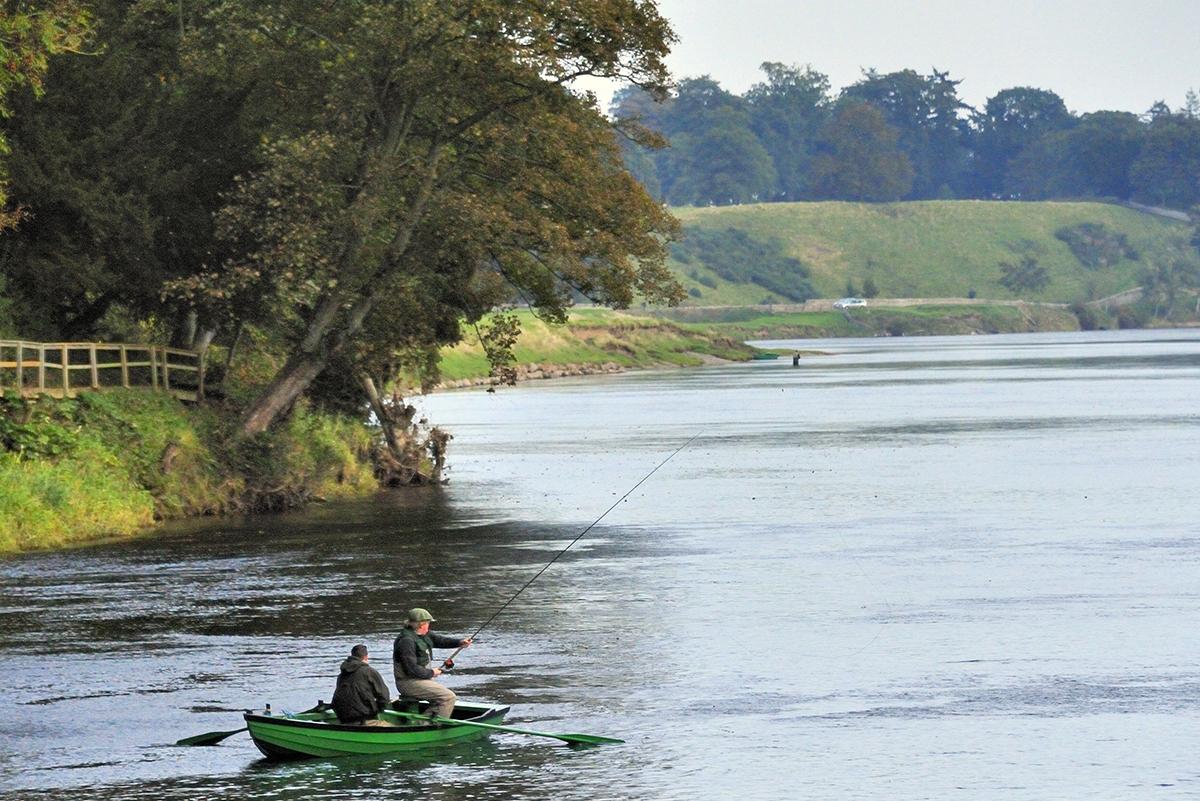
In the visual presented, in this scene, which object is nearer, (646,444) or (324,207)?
(324,207)

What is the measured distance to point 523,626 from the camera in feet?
93.7

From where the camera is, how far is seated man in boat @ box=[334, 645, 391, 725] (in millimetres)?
19328

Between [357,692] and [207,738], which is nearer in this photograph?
[357,692]

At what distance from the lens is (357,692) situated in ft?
63.6

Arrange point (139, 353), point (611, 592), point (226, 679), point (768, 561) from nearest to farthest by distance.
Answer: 1. point (226, 679)
2. point (611, 592)
3. point (768, 561)
4. point (139, 353)

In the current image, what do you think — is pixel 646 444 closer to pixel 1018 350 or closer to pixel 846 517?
pixel 846 517

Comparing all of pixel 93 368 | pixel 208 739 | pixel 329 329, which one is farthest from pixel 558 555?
pixel 208 739

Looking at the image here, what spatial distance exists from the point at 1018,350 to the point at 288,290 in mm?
137124

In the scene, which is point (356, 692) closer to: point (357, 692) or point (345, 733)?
point (357, 692)

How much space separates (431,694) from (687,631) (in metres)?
8.30

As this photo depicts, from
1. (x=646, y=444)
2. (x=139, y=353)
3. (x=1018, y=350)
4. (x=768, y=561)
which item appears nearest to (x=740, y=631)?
(x=768, y=561)

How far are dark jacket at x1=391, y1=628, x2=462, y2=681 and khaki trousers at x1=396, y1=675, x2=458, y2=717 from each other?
8 cm

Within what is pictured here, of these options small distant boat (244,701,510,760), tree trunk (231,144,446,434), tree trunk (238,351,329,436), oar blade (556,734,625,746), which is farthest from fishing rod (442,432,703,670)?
tree trunk (238,351,329,436)

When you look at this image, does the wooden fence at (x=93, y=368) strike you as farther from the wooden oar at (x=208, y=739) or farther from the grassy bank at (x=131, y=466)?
the wooden oar at (x=208, y=739)
